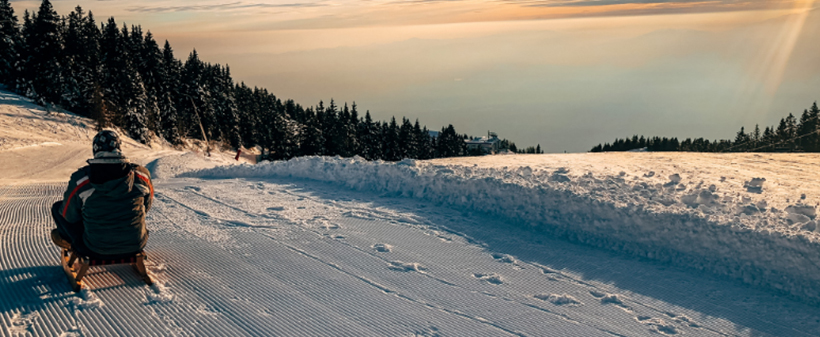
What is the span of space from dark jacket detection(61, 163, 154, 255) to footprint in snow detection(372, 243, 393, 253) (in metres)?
3.20

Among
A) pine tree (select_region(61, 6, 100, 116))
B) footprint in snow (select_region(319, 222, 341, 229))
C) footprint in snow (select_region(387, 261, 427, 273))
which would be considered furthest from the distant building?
footprint in snow (select_region(387, 261, 427, 273))

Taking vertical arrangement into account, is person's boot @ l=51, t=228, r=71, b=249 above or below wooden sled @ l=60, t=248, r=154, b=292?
above

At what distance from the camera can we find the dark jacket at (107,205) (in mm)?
5094

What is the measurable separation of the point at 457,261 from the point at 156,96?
70.8 m

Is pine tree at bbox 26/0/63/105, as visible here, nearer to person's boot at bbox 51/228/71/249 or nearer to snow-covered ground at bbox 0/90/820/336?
snow-covered ground at bbox 0/90/820/336

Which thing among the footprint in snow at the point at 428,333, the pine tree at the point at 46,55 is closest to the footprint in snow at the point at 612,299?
the footprint in snow at the point at 428,333

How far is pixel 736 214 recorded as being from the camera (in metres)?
6.99

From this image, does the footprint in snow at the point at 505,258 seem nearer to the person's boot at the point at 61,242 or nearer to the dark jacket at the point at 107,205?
the dark jacket at the point at 107,205

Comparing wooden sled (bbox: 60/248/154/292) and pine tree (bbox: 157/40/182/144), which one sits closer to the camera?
wooden sled (bbox: 60/248/154/292)

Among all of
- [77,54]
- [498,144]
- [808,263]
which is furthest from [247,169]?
[498,144]

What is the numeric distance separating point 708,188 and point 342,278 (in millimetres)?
6666

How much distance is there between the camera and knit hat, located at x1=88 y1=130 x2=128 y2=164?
5004 mm

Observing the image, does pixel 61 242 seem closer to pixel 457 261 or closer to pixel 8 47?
pixel 457 261

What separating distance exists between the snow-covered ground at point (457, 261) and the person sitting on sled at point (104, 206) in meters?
0.55
